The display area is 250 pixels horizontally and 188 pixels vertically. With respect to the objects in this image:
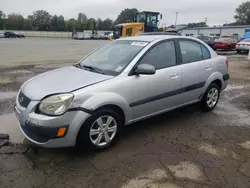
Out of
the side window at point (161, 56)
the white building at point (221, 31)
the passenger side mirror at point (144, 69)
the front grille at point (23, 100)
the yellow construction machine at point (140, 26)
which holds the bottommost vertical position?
the front grille at point (23, 100)

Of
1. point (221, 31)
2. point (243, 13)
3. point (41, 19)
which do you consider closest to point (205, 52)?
point (221, 31)

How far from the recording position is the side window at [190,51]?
15.6ft

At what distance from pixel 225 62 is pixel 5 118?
4.65 metres

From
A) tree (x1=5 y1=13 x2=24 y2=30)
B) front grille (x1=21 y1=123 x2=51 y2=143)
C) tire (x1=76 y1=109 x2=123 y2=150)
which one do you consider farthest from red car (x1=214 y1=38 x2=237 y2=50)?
tree (x1=5 y1=13 x2=24 y2=30)

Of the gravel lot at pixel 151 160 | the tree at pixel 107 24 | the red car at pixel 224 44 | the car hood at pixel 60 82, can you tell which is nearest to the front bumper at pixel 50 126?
the car hood at pixel 60 82

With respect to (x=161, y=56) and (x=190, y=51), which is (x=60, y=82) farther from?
(x=190, y=51)

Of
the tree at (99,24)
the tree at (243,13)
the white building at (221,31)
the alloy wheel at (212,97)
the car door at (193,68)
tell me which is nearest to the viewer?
the car door at (193,68)

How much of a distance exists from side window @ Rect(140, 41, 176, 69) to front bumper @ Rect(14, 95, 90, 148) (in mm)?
1460

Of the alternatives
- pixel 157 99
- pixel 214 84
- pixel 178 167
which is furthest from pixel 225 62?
pixel 178 167

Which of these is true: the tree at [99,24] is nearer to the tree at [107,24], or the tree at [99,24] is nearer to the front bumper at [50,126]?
the tree at [107,24]

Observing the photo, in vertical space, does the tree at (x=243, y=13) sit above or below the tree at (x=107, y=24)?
above

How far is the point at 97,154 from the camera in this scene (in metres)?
3.59

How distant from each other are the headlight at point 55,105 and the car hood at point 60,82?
0.10m

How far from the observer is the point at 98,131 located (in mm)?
3561
